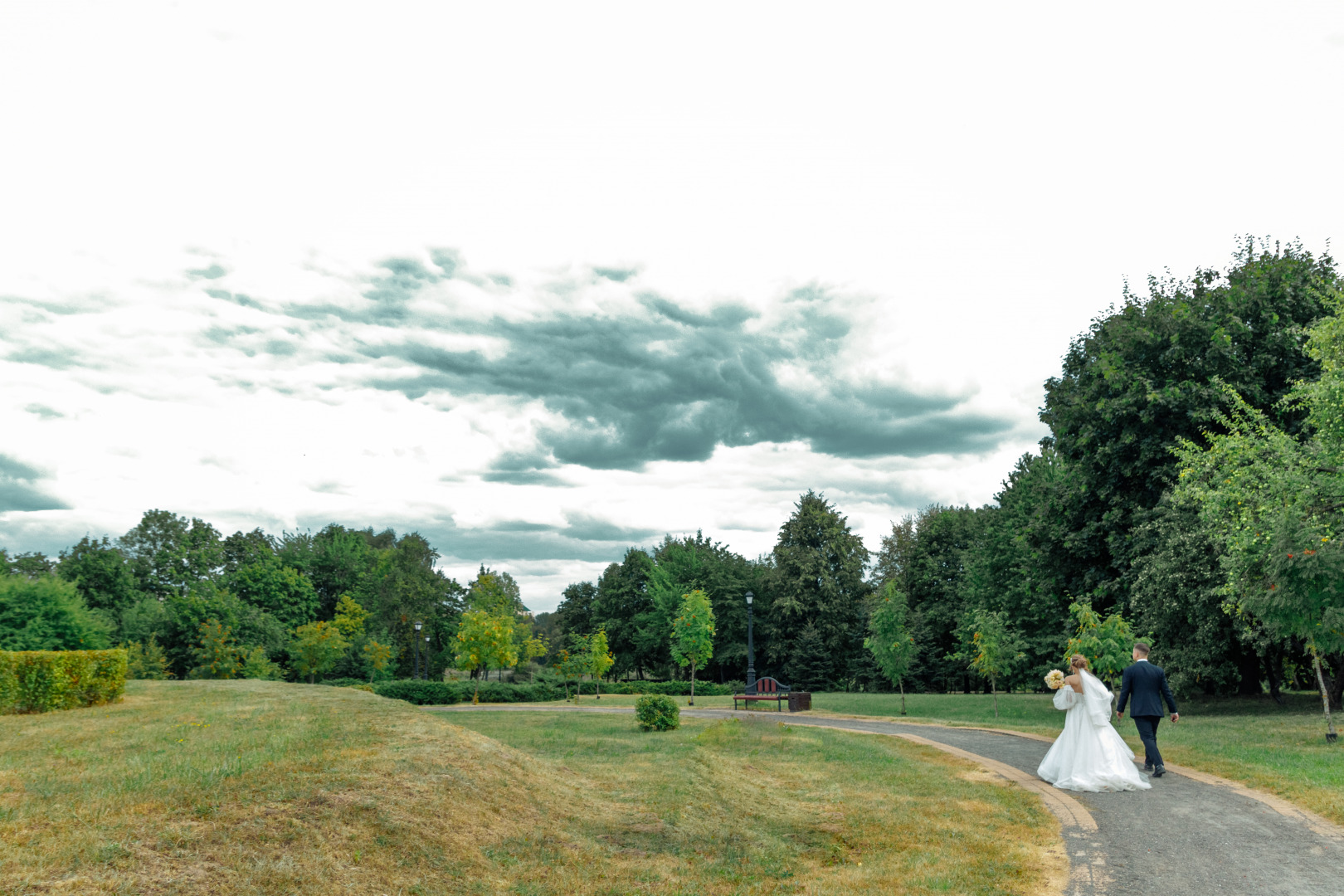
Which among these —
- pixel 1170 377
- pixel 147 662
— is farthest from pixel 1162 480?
pixel 147 662

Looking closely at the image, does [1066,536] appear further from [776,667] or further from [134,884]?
[776,667]

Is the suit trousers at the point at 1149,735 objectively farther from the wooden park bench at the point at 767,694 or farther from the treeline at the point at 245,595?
the treeline at the point at 245,595

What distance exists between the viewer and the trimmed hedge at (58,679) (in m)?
15.9

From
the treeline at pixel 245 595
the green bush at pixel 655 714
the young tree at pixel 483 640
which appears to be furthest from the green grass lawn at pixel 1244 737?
the treeline at pixel 245 595

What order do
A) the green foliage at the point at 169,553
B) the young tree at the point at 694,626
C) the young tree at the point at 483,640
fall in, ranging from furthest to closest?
the green foliage at the point at 169,553 → the young tree at the point at 694,626 → the young tree at the point at 483,640

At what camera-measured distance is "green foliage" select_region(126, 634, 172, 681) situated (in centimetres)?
3844

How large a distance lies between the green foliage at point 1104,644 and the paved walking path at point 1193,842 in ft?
23.9

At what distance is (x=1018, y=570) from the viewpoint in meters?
36.6

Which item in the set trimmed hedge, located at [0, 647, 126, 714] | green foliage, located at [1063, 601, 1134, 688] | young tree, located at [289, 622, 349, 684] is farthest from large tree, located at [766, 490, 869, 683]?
trimmed hedge, located at [0, 647, 126, 714]

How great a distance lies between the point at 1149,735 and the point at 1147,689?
0.64m

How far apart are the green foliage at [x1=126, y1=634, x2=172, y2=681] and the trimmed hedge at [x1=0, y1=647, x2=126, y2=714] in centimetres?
2348

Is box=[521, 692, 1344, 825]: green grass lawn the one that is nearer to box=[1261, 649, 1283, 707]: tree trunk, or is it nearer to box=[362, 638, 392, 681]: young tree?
box=[1261, 649, 1283, 707]: tree trunk

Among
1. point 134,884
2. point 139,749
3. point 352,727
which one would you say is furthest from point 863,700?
point 134,884

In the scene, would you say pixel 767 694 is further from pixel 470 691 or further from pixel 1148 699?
pixel 1148 699
